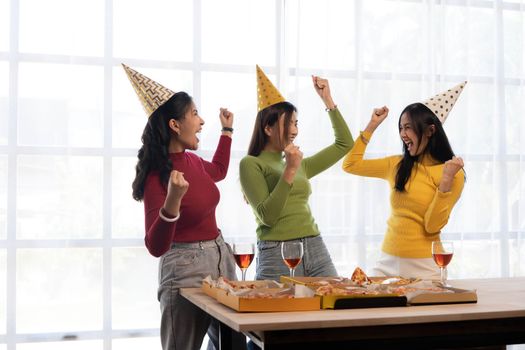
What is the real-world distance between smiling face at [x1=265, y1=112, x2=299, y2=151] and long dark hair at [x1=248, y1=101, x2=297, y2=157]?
1 centimetres

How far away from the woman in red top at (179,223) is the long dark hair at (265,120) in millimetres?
308

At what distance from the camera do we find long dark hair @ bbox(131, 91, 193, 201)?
7.36 ft

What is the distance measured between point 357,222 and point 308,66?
34.6 inches

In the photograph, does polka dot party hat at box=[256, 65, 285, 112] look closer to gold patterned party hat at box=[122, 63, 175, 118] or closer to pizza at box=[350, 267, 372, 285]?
gold patterned party hat at box=[122, 63, 175, 118]

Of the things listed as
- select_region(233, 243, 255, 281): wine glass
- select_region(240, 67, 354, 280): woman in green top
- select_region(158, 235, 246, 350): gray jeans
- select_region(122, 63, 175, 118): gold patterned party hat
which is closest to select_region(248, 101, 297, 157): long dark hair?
select_region(240, 67, 354, 280): woman in green top

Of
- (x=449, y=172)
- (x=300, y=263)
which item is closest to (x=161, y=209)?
(x=300, y=263)

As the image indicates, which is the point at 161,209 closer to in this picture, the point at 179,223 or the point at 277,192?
the point at 179,223

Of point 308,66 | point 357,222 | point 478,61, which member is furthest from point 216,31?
point 478,61

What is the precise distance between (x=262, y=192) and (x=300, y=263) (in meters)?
0.31

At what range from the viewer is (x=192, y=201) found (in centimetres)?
226

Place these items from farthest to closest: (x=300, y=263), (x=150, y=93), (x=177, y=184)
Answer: (x=300, y=263) → (x=150, y=93) → (x=177, y=184)

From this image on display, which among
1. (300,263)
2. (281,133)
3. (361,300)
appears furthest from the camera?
(281,133)

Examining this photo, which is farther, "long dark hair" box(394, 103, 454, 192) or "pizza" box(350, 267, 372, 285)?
"long dark hair" box(394, 103, 454, 192)

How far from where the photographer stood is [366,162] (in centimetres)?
284
